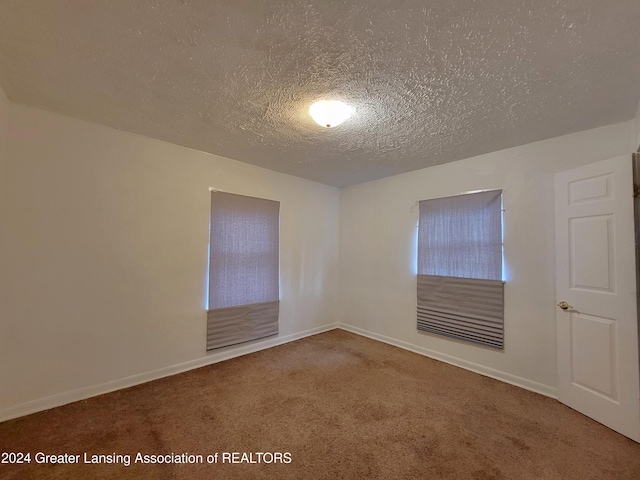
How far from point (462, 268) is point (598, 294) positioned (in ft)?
3.86

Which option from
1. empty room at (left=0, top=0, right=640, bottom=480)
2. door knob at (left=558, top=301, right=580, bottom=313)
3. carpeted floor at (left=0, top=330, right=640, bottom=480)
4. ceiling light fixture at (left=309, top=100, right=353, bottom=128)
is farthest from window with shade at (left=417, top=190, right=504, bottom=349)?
ceiling light fixture at (left=309, top=100, right=353, bottom=128)

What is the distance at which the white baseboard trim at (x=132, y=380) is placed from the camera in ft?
6.80

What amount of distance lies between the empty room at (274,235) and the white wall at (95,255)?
2 cm

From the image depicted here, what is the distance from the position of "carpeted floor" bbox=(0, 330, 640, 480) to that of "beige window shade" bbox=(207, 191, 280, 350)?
63cm

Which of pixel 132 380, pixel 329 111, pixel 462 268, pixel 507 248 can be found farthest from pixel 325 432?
pixel 507 248

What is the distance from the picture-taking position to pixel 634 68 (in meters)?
1.58

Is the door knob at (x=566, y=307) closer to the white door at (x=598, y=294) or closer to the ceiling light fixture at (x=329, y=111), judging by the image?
the white door at (x=598, y=294)

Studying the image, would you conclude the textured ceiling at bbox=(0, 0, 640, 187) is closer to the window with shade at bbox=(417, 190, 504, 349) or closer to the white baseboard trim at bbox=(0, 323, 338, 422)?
the window with shade at bbox=(417, 190, 504, 349)

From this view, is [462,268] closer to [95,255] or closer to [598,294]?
[598,294]

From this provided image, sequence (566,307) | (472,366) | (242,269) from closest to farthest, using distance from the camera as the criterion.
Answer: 1. (566,307)
2. (472,366)
3. (242,269)

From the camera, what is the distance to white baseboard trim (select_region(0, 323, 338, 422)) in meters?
2.07

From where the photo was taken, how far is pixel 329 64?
1.58m

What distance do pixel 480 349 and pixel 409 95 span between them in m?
2.82

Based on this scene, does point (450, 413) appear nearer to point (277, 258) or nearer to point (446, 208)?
point (446, 208)
